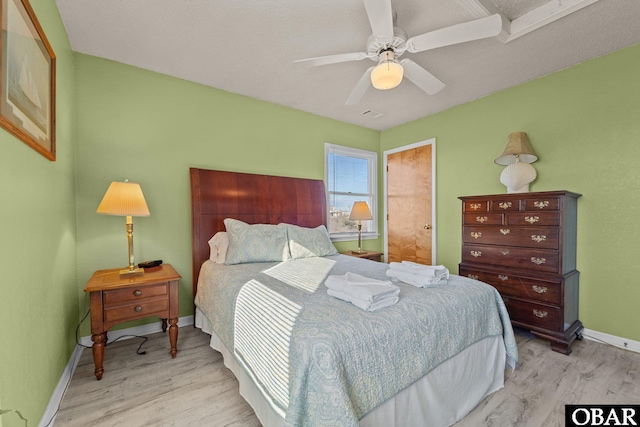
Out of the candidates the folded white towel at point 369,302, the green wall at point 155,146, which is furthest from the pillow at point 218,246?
the folded white towel at point 369,302

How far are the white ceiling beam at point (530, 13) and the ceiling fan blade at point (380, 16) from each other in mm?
607

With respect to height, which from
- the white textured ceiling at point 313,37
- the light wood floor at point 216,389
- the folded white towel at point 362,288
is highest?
the white textured ceiling at point 313,37

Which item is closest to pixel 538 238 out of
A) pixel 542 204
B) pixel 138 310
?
pixel 542 204

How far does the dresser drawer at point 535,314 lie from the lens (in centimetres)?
233

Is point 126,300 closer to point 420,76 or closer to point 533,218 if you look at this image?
point 420,76

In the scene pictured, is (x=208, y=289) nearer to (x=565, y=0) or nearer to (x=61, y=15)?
(x=61, y=15)

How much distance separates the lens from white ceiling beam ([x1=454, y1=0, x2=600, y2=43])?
1850 millimetres

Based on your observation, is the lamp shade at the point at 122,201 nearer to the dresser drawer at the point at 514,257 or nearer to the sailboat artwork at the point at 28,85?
the sailboat artwork at the point at 28,85

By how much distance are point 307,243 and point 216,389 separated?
1.51m

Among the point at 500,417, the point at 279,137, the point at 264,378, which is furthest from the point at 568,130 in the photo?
the point at 264,378

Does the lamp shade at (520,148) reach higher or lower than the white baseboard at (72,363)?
higher

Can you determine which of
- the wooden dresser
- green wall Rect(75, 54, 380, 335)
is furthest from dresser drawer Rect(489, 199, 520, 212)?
green wall Rect(75, 54, 380, 335)

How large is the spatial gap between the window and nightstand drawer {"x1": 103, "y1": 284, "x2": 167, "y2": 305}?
2389 mm

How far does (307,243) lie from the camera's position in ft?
9.60
